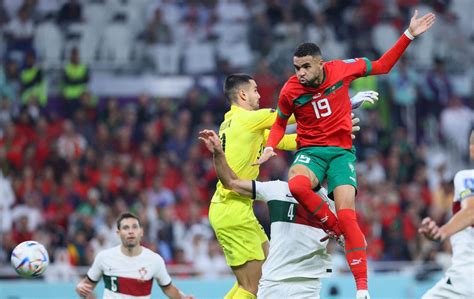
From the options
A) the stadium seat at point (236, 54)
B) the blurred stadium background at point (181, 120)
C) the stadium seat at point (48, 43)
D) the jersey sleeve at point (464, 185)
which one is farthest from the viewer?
the stadium seat at point (236, 54)

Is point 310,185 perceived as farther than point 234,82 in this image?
No

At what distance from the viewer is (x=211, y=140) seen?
9.09 metres

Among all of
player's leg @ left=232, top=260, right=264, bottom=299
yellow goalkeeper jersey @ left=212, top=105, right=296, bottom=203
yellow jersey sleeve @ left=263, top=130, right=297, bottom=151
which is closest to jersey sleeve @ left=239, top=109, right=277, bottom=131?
yellow goalkeeper jersey @ left=212, top=105, right=296, bottom=203

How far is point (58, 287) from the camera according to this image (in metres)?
→ 15.1

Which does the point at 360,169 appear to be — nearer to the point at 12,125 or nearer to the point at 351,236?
the point at 12,125

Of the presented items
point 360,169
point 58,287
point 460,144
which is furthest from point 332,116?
point 460,144

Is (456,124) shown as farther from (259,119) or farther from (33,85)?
(259,119)

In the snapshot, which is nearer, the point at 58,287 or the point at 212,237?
the point at 58,287

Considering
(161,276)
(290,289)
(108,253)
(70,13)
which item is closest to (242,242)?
(290,289)

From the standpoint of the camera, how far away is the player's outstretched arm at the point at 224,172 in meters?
9.12

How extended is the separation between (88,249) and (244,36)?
6.44 metres

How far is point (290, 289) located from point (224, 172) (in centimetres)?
114

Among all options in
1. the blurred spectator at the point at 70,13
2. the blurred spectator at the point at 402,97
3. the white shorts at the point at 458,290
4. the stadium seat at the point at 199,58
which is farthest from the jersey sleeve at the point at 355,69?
the blurred spectator at the point at 70,13

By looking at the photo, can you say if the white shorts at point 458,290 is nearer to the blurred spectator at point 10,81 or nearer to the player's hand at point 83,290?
the player's hand at point 83,290
